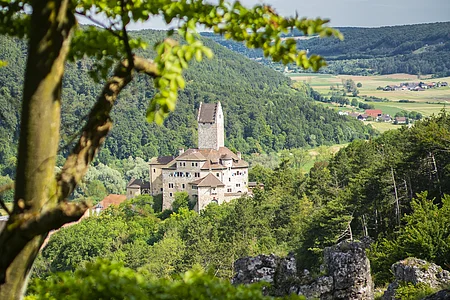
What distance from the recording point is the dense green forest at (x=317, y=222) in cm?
2294

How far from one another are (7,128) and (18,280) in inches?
52.6

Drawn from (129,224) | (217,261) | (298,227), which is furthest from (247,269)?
(129,224)

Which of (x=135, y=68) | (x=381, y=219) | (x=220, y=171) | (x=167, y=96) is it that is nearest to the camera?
Answer: (x=167, y=96)

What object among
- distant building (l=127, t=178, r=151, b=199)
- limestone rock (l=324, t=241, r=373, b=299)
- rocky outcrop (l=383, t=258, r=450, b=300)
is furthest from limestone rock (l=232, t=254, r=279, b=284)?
distant building (l=127, t=178, r=151, b=199)

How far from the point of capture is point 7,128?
5059 mm

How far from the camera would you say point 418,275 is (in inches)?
490

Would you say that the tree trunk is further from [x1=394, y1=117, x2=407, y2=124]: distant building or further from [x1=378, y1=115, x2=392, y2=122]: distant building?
[x1=378, y1=115, x2=392, y2=122]: distant building

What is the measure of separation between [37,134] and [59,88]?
0.31 m

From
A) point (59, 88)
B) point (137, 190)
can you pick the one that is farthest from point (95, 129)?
point (137, 190)

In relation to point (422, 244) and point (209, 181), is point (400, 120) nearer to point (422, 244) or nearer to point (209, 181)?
point (209, 181)

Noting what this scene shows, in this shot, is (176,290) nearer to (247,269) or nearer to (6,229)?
(6,229)

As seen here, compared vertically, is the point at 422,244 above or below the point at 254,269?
below

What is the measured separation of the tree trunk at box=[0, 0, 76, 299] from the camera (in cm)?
407

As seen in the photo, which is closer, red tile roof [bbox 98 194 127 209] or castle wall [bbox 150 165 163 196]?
castle wall [bbox 150 165 163 196]
